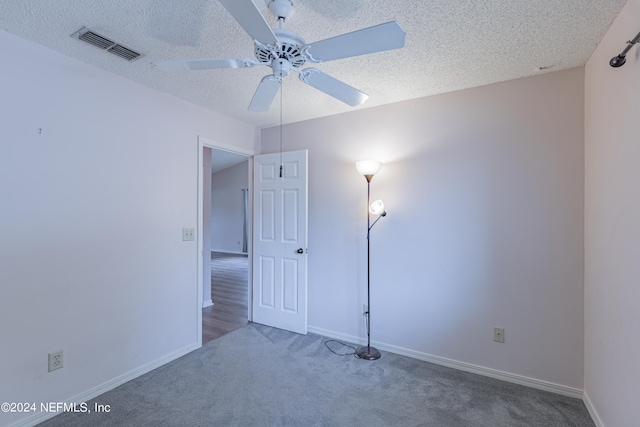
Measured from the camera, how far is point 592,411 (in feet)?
6.37

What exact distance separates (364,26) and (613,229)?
1.85 m

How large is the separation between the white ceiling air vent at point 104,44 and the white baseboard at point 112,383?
238 centimetres

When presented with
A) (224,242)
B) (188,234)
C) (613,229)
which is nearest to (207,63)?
(188,234)

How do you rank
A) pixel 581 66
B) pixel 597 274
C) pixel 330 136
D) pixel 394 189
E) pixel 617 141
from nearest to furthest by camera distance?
pixel 617 141, pixel 597 274, pixel 581 66, pixel 394 189, pixel 330 136

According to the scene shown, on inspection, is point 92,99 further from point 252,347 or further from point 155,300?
point 252,347

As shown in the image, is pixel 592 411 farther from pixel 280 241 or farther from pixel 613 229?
pixel 280 241

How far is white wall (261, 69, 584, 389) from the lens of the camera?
2.21 m

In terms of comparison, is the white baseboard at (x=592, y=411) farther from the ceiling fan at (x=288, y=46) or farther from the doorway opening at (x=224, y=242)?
the doorway opening at (x=224, y=242)

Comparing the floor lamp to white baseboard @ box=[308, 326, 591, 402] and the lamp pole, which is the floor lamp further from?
white baseboard @ box=[308, 326, 591, 402]

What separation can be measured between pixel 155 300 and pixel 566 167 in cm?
349

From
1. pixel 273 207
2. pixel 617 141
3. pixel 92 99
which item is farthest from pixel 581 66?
pixel 92 99

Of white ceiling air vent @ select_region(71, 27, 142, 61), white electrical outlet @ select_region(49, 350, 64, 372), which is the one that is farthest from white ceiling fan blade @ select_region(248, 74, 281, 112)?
white electrical outlet @ select_region(49, 350, 64, 372)

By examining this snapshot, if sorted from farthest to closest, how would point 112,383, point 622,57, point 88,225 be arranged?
point 112,383 < point 88,225 < point 622,57

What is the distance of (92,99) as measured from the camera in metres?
2.18
